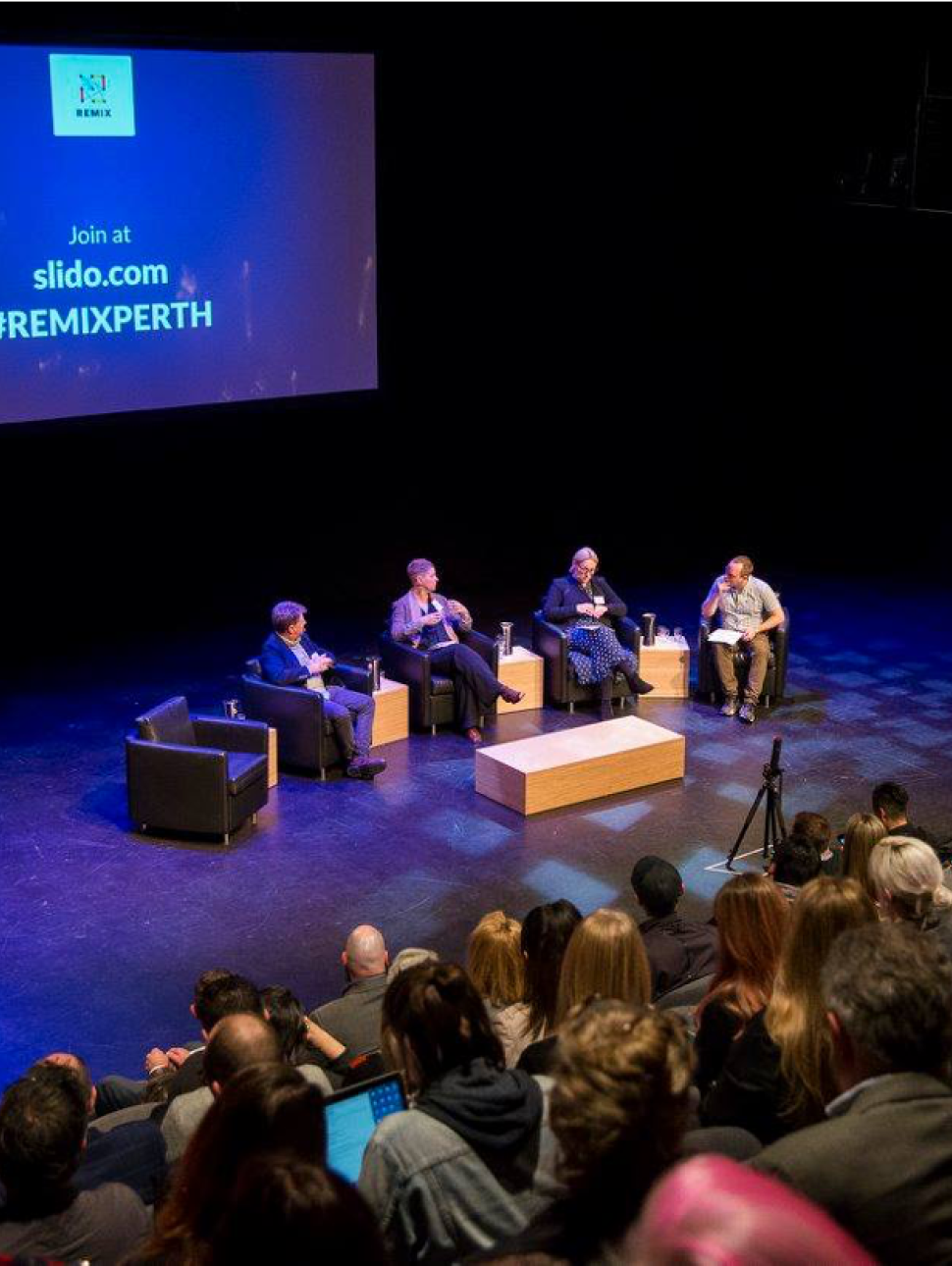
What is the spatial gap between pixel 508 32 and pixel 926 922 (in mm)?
8460

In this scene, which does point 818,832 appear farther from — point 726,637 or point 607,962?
point 726,637

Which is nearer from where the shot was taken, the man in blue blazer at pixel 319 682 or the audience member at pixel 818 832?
the audience member at pixel 818 832

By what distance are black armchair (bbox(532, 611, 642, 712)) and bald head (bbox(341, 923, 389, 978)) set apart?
4.83m

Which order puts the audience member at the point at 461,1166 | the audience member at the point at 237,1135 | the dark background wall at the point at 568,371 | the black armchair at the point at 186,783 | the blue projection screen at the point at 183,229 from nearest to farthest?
the audience member at the point at 237,1135 → the audience member at the point at 461,1166 → the black armchair at the point at 186,783 → the blue projection screen at the point at 183,229 → the dark background wall at the point at 568,371

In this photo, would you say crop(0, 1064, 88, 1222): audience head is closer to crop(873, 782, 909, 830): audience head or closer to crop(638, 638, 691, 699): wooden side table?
crop(873, 782, 909, 830): audience head

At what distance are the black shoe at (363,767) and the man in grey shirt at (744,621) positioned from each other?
231 centimetres

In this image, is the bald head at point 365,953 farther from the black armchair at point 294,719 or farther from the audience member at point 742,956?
the black armchair at point 294,719

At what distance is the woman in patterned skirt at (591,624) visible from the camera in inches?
379

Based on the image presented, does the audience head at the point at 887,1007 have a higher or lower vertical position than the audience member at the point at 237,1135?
higher

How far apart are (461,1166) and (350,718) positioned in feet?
19.8

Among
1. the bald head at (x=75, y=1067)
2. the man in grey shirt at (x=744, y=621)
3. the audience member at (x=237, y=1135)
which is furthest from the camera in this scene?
the man in grey shirt at (x=744, y=621)

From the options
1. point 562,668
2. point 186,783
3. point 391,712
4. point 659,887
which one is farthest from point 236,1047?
point 562,668

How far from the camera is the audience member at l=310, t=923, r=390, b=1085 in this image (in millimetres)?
4758

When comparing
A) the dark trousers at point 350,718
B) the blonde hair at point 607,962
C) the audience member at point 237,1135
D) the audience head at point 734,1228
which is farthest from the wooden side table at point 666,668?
the audience head at point 734,1228
